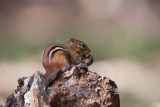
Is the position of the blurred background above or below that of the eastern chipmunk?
above

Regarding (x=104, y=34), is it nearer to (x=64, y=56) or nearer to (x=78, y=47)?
(x=78, y=47)

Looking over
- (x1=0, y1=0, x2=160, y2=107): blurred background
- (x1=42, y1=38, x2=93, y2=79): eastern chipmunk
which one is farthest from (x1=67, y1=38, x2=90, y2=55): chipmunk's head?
(x1=0, y1=0, x2=160, y2=107): blurred background

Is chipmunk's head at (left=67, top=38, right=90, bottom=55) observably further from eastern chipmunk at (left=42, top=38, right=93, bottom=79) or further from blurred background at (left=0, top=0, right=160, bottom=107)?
blurred background at (left=0, top=0, right=160, bottom=107)

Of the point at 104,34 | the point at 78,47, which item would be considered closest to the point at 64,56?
the point at 78,47

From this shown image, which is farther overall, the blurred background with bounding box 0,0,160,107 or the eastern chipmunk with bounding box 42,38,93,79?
the blurred background with bounding box 0,0,160,107

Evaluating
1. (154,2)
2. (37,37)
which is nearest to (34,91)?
(37,37)

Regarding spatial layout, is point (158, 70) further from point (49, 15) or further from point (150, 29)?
point (49, 15)

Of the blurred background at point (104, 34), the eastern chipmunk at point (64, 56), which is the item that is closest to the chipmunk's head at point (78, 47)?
the eastern chipmunk at point (64, 56)
